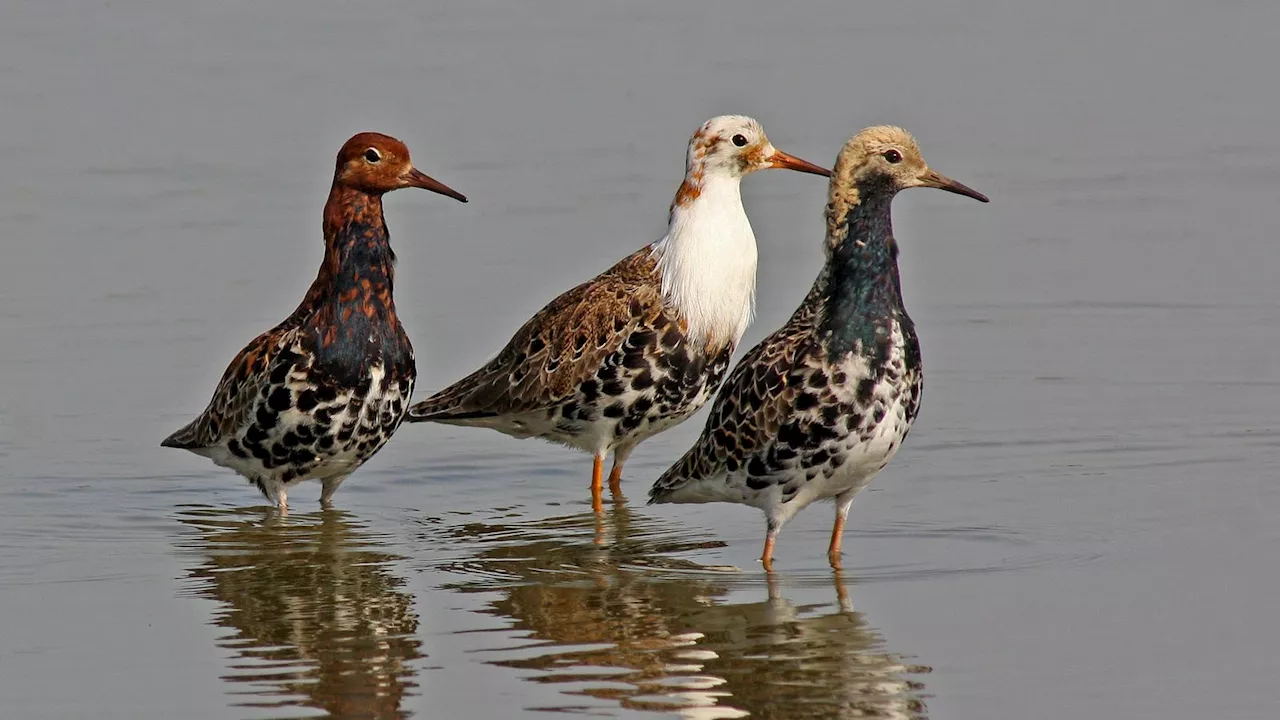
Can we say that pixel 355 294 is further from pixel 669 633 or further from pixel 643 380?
pixel 669 633

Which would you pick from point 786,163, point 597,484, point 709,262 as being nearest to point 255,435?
point 597,484

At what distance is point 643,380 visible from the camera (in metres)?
14.3

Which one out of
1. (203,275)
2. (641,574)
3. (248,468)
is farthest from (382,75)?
(641,574)

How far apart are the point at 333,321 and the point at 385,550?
151 cm

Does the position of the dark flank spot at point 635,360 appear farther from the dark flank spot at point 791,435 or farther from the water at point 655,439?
the dark flank spot at point 791,435

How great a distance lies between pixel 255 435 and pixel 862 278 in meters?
4.26

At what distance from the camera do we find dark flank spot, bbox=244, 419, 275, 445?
13.8 meters

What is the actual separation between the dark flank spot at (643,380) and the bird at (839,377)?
5.53ft

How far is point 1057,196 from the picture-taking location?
20906 mm

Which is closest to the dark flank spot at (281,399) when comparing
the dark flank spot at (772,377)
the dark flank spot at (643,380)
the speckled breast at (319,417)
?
the speckled breast at (319,417)

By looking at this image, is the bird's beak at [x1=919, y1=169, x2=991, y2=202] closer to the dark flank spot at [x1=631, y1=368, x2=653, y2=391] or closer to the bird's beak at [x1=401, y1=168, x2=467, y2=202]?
the dark flank spot at [x1=631, y1=368, x2=653, y2=391]

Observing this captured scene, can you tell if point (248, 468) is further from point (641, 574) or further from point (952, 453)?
point (952, 453)

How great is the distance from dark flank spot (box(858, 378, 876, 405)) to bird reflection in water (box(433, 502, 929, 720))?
42.9 inches

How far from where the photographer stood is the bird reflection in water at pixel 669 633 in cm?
1020
